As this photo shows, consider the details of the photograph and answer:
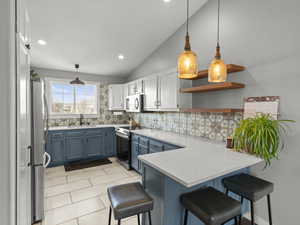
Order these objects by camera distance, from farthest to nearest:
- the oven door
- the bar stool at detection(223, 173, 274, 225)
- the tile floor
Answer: the oven door, the tile floor, the bar stool at detection(223, 173, 274, 225)

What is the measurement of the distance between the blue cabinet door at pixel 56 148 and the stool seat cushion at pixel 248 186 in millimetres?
3796

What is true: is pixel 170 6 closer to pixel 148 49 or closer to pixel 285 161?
pixel 148 49

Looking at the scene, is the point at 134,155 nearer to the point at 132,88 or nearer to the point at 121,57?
the point at 132,88

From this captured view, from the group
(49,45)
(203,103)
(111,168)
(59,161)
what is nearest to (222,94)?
(203,103)

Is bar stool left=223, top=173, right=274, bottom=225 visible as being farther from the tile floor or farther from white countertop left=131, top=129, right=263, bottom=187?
the tile floor

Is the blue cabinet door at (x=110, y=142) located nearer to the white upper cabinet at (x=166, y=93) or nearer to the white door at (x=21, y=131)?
the white upper cabinet at (x=166, y=93)

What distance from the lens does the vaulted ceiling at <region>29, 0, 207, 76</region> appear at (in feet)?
8.18

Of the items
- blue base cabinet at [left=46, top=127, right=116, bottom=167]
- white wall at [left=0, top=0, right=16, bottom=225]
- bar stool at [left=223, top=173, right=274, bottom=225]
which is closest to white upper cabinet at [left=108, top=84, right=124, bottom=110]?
blue base cabinet at [left=46, top=127, right=116, bottom=167]

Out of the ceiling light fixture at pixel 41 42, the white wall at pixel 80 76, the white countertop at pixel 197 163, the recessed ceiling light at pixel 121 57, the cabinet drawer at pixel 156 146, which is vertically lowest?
the cabinet drawer at pixel 156 146

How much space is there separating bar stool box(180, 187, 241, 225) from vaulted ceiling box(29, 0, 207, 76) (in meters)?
2.81

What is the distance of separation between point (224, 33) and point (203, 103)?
1.16 metres

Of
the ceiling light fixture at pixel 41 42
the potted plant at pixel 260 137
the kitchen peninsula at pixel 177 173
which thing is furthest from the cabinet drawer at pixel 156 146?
the ceiling light fixture at pixel 41 42

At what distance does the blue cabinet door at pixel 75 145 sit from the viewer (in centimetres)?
402

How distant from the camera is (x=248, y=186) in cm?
150
